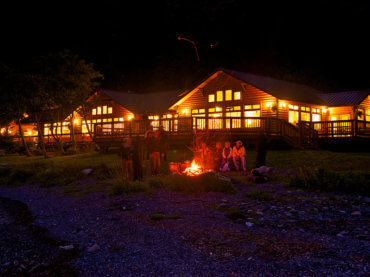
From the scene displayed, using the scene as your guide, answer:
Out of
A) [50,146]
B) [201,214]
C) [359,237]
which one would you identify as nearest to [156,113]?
[50,146]

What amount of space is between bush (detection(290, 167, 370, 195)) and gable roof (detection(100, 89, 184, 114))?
21.5m

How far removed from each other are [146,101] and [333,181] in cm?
2839

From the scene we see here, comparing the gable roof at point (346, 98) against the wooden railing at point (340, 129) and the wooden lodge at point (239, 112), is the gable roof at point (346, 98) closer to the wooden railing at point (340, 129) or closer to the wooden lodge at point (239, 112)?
the wooden lodge at point (239, 112)

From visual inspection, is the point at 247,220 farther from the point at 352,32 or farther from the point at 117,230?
the point at 352,32

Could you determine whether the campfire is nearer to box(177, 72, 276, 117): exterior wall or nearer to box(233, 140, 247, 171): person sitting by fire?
box(233, 140, 247, 171): person sitting by fire

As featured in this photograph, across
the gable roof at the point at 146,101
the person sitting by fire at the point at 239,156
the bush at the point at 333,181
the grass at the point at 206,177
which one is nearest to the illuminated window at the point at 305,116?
the grass at the point at 206,177

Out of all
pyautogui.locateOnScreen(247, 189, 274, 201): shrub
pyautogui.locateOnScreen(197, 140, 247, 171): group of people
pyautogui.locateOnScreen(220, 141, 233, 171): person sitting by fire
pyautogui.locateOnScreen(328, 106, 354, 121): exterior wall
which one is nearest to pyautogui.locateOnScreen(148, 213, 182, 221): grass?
pyautogui.locateOnScreen(247, 189, 274, 201): shrub

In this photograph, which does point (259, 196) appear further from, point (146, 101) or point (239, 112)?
point (146, 101)

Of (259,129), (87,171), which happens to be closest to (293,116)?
(259,129)

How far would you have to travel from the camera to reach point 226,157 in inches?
552

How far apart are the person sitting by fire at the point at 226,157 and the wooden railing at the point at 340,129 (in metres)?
9.46

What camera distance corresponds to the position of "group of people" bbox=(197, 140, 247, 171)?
13.0 meters

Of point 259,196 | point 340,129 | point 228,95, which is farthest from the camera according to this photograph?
point 228,95

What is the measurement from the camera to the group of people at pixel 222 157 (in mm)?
13043
